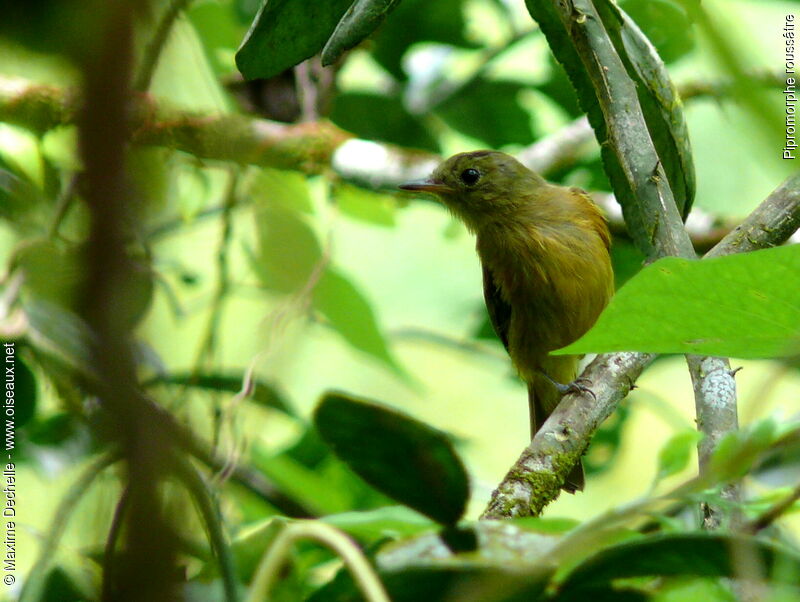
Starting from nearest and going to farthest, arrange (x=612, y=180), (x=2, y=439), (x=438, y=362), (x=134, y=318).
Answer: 1. (x=134, y=318)
2. (x=612, y=180)
3. (x=2, y=439)
4. (x=438, y=362)

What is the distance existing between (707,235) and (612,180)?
2.10m

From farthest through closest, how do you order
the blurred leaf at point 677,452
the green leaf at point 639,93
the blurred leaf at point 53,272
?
the green leaf at point 639,93 → the blurred leaf at point 677,452 → the blurred leaf at point 53,272

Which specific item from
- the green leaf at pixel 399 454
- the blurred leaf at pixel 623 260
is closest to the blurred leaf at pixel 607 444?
the blurred leaf at pixel 623 260

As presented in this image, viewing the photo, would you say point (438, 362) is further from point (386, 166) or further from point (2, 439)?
point (2, 439)

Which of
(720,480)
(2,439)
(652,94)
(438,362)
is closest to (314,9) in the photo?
(652,94)

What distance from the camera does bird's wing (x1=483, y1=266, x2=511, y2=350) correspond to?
4.75 m

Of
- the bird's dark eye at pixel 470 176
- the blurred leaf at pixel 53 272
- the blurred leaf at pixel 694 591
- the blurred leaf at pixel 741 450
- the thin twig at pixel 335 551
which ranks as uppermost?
the bird's dark eye at pixel 470 176

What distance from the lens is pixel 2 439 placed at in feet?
8.86

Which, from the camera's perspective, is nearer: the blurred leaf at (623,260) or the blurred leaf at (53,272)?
the blurred leaf at (53,272)

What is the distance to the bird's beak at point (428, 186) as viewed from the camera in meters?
4.43

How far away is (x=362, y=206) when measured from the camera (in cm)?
471

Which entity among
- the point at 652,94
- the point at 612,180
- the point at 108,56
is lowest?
the point at 108,56

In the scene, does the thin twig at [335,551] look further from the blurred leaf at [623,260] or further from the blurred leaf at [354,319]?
the blurred leaf at [623,260]

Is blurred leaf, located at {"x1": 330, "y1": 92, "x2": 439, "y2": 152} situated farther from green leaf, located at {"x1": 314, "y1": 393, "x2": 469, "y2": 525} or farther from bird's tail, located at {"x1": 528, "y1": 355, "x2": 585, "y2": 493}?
green leaf, located at {"x1": 314, "y1": 393, "x2": 469, "y2": 525}
